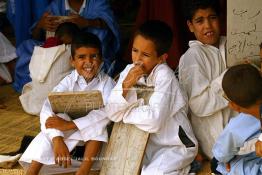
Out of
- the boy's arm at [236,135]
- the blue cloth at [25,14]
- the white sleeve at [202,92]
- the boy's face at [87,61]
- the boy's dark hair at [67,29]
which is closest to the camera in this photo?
the boy's arm at [236,135]

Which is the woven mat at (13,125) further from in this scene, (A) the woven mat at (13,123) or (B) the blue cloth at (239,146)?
(B) the blue cloth at (239,146)

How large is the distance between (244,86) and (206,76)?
0.96m

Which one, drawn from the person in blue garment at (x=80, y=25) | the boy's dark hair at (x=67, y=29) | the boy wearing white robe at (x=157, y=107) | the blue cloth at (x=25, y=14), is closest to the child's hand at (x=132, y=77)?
the boy wearing white robe at (x=157, y=107)

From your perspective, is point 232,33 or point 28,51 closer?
point 232,33

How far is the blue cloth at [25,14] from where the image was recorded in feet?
16.9

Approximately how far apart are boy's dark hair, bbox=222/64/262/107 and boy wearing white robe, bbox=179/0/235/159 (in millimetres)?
763

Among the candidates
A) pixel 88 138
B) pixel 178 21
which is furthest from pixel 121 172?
pixel 178 21

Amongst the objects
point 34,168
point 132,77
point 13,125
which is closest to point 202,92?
point 132,77

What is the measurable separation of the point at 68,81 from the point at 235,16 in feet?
4.01

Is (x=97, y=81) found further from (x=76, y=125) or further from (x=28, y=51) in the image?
(x=28, y=51)

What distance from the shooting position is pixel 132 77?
117 inches

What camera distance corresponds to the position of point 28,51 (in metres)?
4.88

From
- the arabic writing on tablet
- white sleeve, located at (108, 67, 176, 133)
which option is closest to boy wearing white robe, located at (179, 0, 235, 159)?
the arabic writing on tablet

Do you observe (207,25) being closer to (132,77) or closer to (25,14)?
(132,77)
